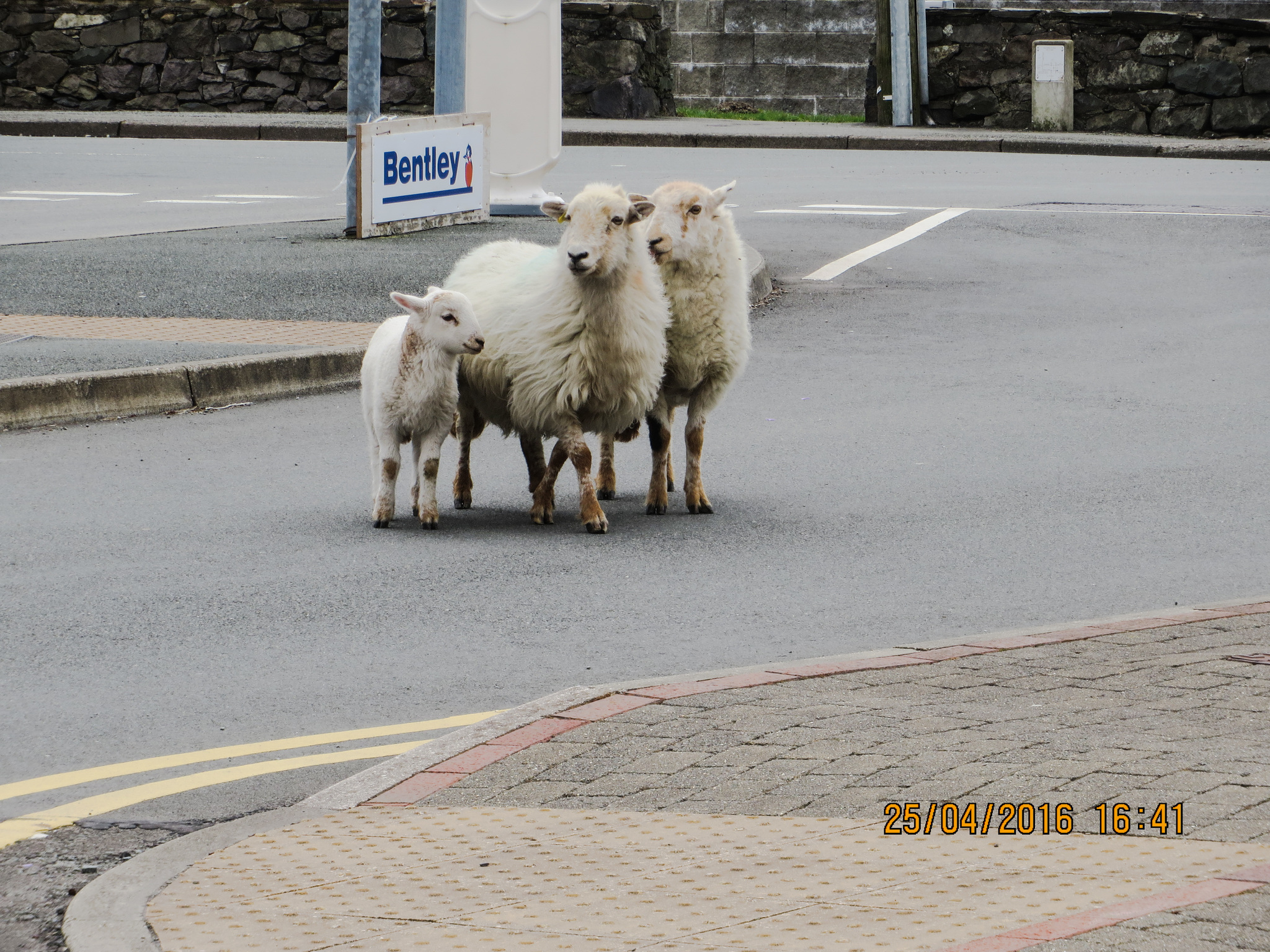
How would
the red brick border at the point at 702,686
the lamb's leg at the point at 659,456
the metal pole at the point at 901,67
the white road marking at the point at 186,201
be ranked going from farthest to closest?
the metal pole at the point at 901,67
the white road marking at the point at 186,201
the lamb's leg at the point at 659,456
the red brick border at the point at 702,686

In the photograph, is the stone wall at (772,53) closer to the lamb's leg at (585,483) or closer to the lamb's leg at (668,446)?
the lamb's leg at (668,446)

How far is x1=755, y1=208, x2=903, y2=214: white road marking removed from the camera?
63.6 feet

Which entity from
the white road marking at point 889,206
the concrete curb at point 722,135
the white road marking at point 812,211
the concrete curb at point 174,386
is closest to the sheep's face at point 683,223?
the concrete curb at point 174,386

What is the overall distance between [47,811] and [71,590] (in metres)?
2.37

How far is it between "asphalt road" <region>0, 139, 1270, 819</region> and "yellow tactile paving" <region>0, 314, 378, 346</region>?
49 cm

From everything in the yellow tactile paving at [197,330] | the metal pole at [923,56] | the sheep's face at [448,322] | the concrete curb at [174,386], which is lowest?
the concrete curb at [174,386]

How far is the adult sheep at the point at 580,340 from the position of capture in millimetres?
8117

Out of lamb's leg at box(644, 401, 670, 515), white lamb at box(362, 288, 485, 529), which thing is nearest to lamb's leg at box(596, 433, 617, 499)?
lamb's leg at box(644, 401, 670, 515)

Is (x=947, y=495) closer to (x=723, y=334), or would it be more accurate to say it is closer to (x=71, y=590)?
(x=723, y=334)

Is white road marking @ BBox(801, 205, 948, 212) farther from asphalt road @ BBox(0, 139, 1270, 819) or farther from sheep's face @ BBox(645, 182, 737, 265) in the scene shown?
sheep's face @ BBox(645, 182, 737, 265)

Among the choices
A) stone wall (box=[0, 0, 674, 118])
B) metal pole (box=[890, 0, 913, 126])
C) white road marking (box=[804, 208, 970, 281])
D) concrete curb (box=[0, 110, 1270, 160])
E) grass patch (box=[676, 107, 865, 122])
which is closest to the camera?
white road marking (box=[804, 208, 970, 281])

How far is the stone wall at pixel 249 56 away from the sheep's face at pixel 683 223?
2178 centimetres
